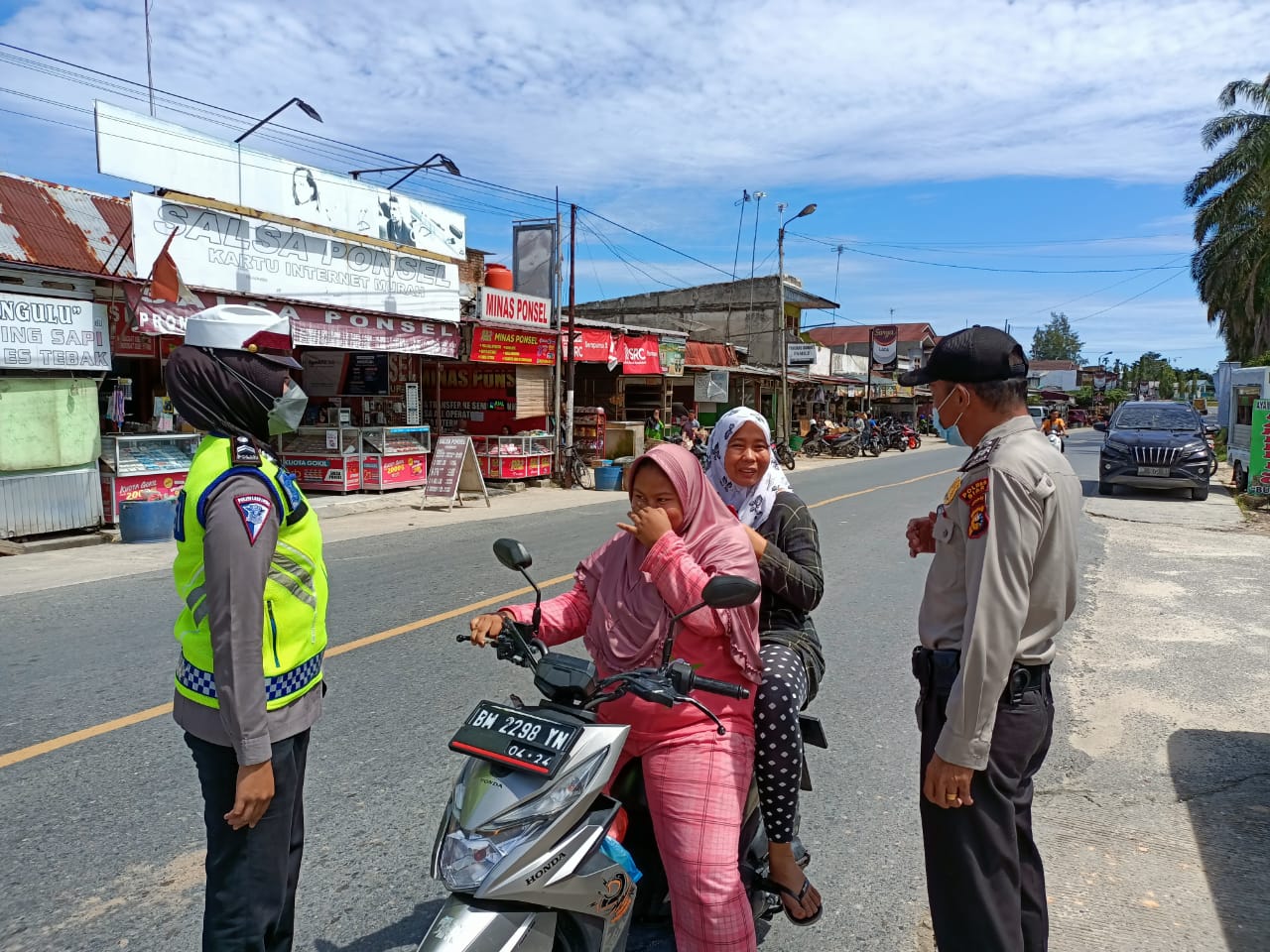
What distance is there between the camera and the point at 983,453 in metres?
2.13

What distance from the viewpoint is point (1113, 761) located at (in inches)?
161

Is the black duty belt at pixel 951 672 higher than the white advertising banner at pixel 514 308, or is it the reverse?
the white advertising banner at pixel 514 308

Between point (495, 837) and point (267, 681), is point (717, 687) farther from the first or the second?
point (267, 681)

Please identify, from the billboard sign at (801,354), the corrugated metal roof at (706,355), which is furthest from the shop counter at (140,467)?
the billboard sign at (801,354)

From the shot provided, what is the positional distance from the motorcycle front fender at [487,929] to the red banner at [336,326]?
410 inches

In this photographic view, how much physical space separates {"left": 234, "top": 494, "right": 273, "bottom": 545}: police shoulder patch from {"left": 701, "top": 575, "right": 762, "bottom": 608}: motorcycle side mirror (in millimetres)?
1034

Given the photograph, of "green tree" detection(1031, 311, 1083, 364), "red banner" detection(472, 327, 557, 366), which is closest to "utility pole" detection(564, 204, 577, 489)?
"red banner" detection(472, 327, 557, 366)

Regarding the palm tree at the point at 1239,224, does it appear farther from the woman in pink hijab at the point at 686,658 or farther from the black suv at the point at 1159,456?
the woman in pink hijab at the point at 686,658

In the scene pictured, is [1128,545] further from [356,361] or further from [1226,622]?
[356,361]

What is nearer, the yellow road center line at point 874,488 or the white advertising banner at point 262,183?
the white advertising banner at point 262,183

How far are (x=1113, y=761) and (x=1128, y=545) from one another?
7.06m

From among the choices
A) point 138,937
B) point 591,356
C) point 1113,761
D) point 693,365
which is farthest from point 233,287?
point 693,365

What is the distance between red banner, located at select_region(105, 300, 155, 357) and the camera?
10.7 metres

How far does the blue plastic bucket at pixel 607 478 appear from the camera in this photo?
718 inches
